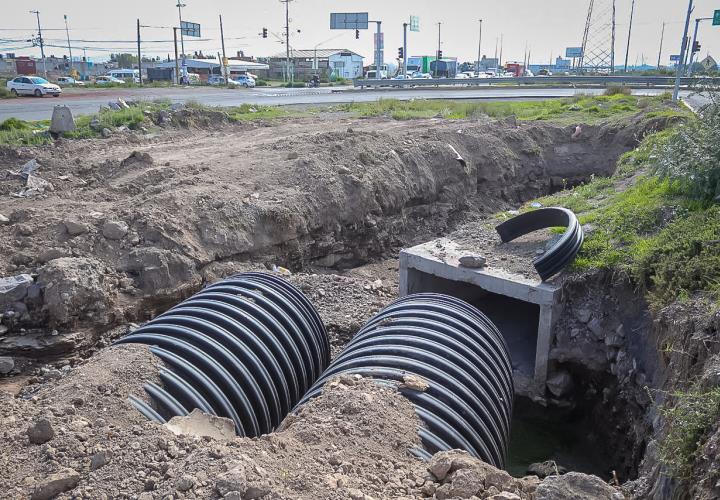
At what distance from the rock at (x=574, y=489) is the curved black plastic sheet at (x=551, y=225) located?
15.8 feet

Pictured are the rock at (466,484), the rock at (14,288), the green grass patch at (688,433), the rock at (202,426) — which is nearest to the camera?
the rock at (466,484)

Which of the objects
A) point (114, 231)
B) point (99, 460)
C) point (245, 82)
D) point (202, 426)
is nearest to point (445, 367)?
point (202, 426)

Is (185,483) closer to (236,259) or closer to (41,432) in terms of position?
(41,432)

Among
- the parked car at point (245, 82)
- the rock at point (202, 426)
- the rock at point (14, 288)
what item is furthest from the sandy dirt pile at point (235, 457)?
the parked car at point (245, 82)

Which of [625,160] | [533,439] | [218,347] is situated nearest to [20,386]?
[218,347]

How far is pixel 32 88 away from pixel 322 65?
166ft

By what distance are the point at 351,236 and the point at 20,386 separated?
22.4 feet

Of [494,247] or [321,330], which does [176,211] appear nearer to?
[321,330]

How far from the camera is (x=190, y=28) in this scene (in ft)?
203

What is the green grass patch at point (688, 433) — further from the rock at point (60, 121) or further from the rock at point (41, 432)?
the rock at point (60, 121)

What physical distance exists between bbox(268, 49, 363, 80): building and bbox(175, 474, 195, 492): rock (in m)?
65.8

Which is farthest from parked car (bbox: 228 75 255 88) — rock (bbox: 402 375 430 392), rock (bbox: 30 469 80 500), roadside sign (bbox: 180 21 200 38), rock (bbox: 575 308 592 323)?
rock (bbox: 30 469 80 500)

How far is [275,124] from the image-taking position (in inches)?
794

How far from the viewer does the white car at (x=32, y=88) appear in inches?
1292
